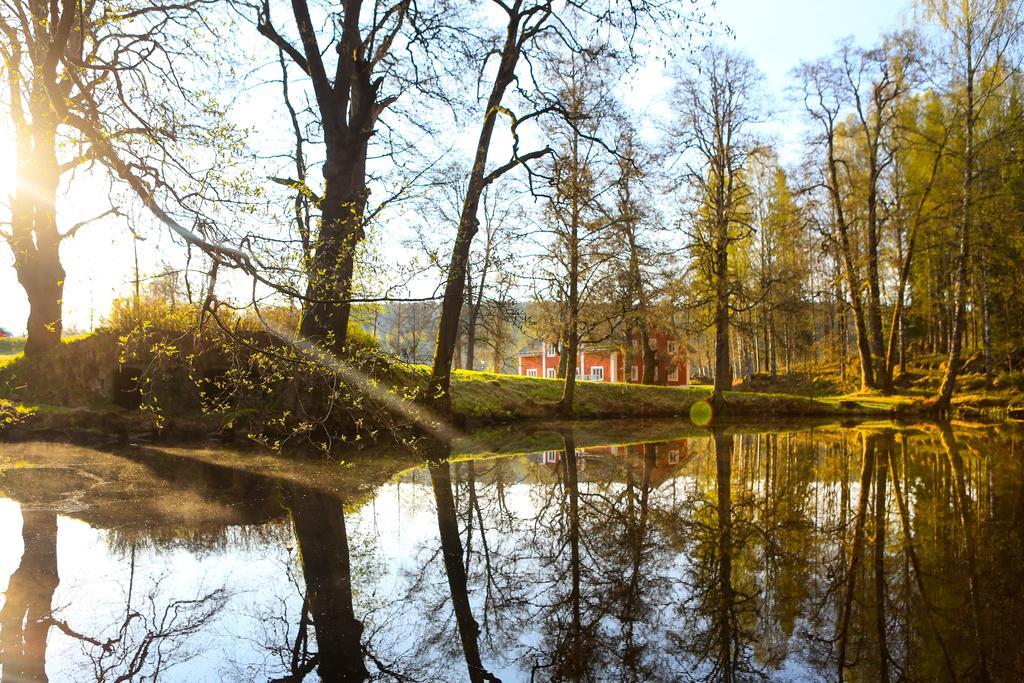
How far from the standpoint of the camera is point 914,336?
40.7 meters

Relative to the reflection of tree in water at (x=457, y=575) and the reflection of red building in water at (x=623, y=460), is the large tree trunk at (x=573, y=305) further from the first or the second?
the reflection of tree in water at (x=457, y=575)

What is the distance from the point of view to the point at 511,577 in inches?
165


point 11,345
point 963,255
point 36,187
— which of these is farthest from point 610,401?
point 11,345

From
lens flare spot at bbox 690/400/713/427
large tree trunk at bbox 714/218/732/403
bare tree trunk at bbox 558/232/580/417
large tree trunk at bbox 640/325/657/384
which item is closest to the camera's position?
bare tree trunk at bbox 558/232/580/417

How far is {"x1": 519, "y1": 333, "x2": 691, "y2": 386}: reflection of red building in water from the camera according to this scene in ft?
112

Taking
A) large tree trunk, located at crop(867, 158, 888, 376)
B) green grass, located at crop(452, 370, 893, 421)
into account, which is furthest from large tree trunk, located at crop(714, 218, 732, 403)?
large tree trunk, located at crop(867, 158, 888, 376)

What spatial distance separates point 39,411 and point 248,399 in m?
4.42

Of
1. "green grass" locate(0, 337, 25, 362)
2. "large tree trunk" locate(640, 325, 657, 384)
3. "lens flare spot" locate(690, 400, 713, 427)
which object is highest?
"green grass" locate(0, 337, 25, 362)

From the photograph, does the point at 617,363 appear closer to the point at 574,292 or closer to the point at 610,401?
the point at 610,401

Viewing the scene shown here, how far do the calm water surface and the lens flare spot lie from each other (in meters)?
12.6

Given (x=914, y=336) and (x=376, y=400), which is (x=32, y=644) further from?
(x=914, y=336)

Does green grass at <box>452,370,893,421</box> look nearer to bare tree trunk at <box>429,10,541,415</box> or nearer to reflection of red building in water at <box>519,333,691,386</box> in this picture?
bare tree trunk at <box>429,10,541,415</box>

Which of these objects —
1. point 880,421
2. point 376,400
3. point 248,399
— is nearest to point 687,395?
point 880,421

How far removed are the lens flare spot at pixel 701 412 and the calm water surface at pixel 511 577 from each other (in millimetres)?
12556
